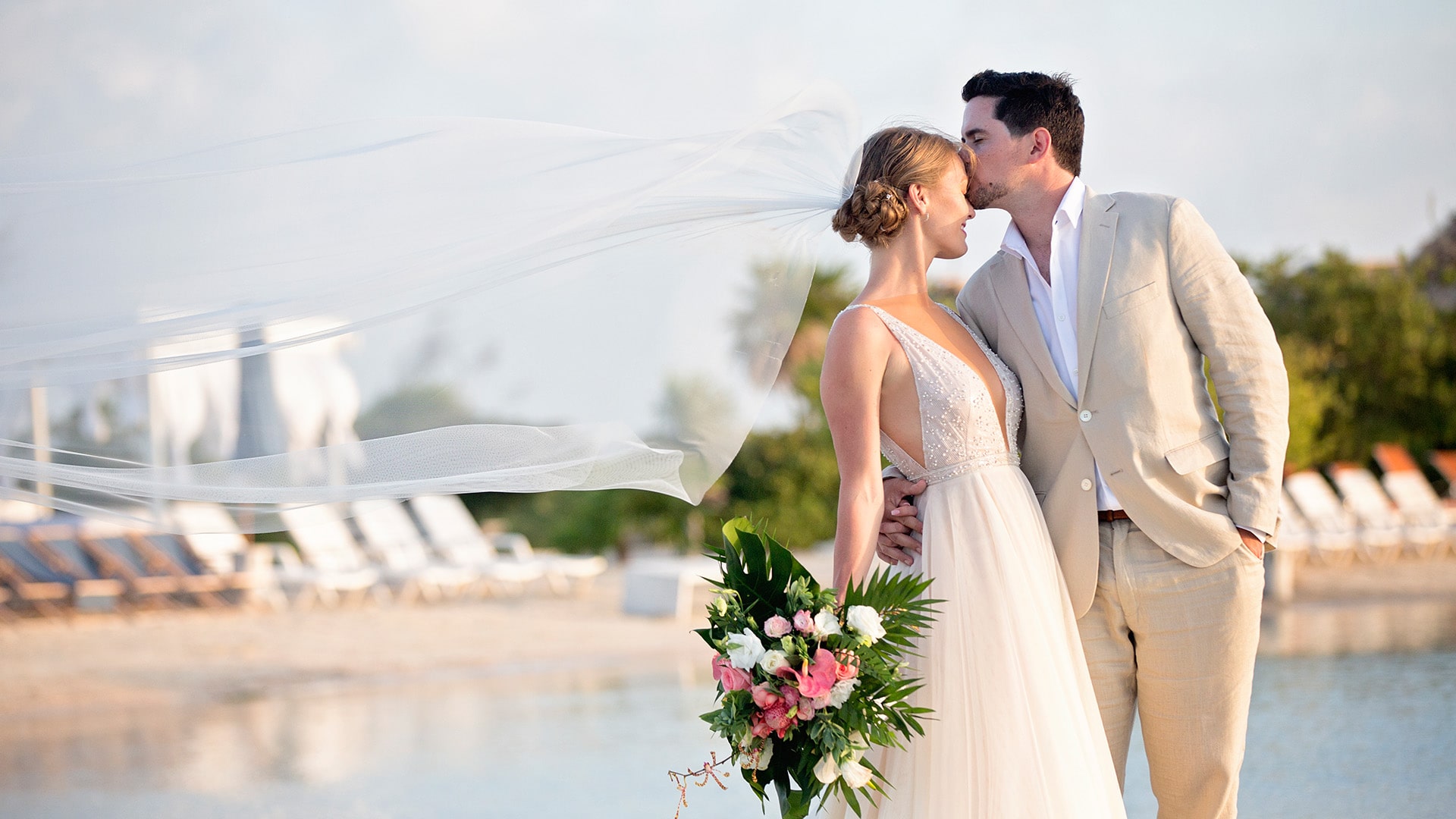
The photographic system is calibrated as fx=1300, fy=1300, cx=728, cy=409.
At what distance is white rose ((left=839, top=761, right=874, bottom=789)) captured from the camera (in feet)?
8.81

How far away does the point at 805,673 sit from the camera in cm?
266

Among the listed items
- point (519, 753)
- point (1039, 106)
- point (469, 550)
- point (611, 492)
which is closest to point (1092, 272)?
point (1039, 106)

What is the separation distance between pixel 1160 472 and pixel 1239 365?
0.32m

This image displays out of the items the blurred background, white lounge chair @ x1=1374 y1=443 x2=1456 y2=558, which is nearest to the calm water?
the blurred background

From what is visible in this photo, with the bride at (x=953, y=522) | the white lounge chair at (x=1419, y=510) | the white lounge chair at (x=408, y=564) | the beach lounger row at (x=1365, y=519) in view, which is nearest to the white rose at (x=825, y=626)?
the bride at (x=953, y=522)

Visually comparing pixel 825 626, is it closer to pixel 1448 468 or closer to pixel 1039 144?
pixel 1039 144

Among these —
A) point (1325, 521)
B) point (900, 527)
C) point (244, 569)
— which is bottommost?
point (244, 569)

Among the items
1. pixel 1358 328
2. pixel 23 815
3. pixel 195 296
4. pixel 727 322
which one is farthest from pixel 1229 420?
pixel 1358 328

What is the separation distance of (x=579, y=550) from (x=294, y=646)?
6203 mm

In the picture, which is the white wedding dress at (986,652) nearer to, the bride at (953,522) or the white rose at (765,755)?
the bride at (953,522)

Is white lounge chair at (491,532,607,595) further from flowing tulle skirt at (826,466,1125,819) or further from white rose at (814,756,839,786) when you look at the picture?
white rose at (814,756,839,786)

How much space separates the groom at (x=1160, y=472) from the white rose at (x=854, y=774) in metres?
0.69

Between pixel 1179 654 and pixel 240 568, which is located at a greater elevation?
pixel 1179 654

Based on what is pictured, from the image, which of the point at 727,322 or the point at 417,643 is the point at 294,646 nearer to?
the point at 417,643
